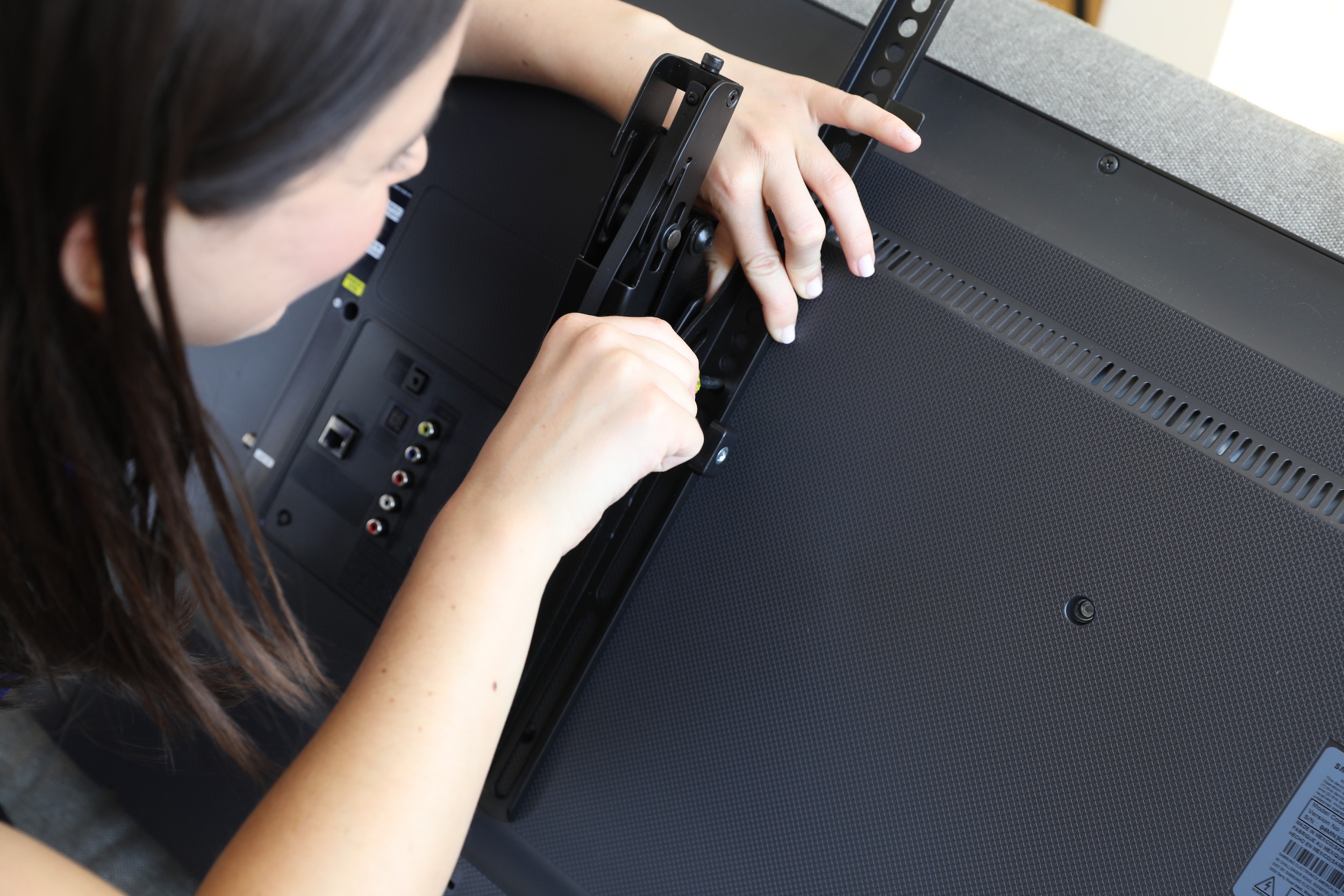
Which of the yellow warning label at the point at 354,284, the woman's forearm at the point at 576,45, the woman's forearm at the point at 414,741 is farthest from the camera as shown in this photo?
the yellow warning label at the point at 354,284

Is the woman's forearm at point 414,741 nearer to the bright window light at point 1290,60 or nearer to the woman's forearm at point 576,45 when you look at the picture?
the woman's forearm at point 576,45

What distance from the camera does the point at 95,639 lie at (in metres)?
0.54

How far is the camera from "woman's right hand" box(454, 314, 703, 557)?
0.54 meters

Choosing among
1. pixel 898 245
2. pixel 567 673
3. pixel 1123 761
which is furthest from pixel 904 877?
pixel 898 245

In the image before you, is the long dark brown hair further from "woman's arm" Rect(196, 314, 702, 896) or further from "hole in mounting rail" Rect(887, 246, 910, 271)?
"hole in mounting rail" Rect(887, 246, 910, 271)

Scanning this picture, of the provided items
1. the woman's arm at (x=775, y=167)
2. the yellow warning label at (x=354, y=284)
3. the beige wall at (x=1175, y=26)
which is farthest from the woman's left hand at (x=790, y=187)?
the beige wall at (x=1175, y=26)

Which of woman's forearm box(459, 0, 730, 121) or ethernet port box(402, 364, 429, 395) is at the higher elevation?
woman's forearm box(459, 0, 730, 121)

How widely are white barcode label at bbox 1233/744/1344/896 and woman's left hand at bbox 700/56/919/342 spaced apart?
38cm

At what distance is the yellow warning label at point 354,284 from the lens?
2.78 ft

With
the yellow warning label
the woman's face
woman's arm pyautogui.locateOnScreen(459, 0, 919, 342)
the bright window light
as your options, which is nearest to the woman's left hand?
woman's arm pyautogui.locateOnScreen(459, 0, 919, 342)

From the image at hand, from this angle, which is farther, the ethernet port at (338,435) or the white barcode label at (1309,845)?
the ethernet port at (338,435)

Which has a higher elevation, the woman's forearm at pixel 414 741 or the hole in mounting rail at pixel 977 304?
the hole in mounting rail at pixel 977 304

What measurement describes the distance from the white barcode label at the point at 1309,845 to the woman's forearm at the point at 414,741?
1.33 ft

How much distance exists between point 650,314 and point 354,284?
1.10ft
